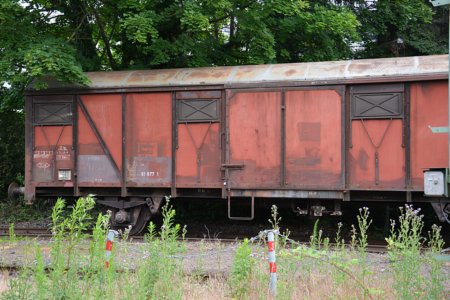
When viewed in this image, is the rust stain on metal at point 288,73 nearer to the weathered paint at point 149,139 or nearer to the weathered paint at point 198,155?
the weathered paint at point 149,139

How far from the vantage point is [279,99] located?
32.9ft

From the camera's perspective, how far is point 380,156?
9.53 metres

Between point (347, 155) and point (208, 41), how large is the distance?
588 cm

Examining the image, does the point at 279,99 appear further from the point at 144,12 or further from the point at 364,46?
the point at 364,46

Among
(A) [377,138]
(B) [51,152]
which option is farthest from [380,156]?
(B) [51,152]

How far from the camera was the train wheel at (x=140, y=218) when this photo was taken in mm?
11052

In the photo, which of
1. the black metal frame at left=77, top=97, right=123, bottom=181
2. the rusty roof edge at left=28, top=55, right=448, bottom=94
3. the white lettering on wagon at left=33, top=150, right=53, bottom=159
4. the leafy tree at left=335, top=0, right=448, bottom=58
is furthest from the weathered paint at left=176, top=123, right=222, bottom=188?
the leafy tree at left=335, top=0, right=448, bottom=58

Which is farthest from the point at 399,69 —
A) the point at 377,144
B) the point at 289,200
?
the point at 289,200

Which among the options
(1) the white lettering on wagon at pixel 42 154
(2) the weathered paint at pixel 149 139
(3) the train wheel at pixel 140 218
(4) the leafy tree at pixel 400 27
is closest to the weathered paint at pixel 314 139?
(2) the weathered paint at pixel 149 139

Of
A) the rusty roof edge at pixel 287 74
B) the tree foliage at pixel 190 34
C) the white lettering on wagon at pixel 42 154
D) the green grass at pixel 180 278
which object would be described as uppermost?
the tree foliage at pixel 190 34

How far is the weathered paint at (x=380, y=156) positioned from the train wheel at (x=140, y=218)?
4.47 m

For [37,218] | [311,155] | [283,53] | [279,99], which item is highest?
[283,53]

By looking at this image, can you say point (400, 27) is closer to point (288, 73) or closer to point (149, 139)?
point (288, 73)

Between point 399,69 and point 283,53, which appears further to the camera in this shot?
point 283,53
